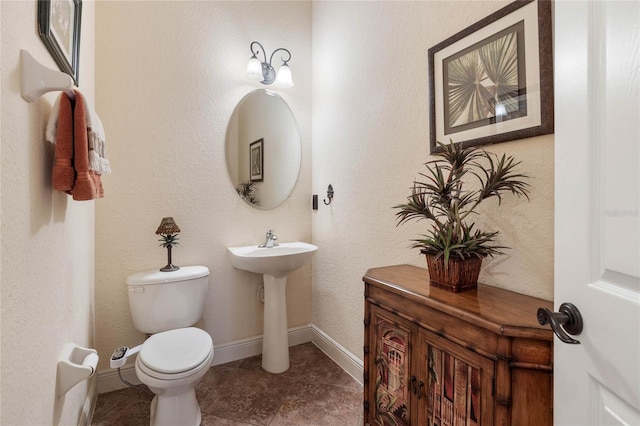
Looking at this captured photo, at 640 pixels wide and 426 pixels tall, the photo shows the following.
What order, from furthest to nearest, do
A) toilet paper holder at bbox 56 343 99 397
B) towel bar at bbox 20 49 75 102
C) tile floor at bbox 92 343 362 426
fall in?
tile floor at bbox 92 343 362 426 < toilet paper holder at bbox 56 343 99 397 < towel bar at bbox 20 49 75 102

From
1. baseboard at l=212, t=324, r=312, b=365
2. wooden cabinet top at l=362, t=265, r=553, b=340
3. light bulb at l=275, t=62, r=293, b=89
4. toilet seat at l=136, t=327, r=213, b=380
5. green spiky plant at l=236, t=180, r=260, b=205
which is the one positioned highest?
light bulb at l=275, t=62, r=293, b=89

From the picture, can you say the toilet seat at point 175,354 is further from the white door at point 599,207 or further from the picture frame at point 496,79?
the picture frame at point 496,79

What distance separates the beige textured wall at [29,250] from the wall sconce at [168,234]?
27.4 inches

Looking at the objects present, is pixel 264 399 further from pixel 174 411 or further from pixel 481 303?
pixel 481 303

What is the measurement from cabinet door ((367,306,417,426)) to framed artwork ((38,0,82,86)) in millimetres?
1456

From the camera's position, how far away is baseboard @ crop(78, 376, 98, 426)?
1.43 metres

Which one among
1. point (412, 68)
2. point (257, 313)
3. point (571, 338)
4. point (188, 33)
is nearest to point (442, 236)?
point (571, 338)

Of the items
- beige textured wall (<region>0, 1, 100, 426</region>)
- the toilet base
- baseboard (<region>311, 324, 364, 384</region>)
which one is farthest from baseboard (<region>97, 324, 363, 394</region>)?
beige textured wall (<region>0, 1, 100, 426</region>)

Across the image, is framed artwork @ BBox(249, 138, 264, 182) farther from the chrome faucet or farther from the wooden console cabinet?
the wooden console cabinet

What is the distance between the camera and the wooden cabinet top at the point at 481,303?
2.66 ft

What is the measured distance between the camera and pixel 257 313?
232cm

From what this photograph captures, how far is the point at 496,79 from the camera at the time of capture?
116 cm

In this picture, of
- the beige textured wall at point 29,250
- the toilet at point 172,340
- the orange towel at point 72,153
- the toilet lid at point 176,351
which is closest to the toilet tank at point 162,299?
the toilet at point 172,340

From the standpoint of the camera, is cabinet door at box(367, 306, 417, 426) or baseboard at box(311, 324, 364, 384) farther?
baseboard at box(311, 324, 364, 384)
